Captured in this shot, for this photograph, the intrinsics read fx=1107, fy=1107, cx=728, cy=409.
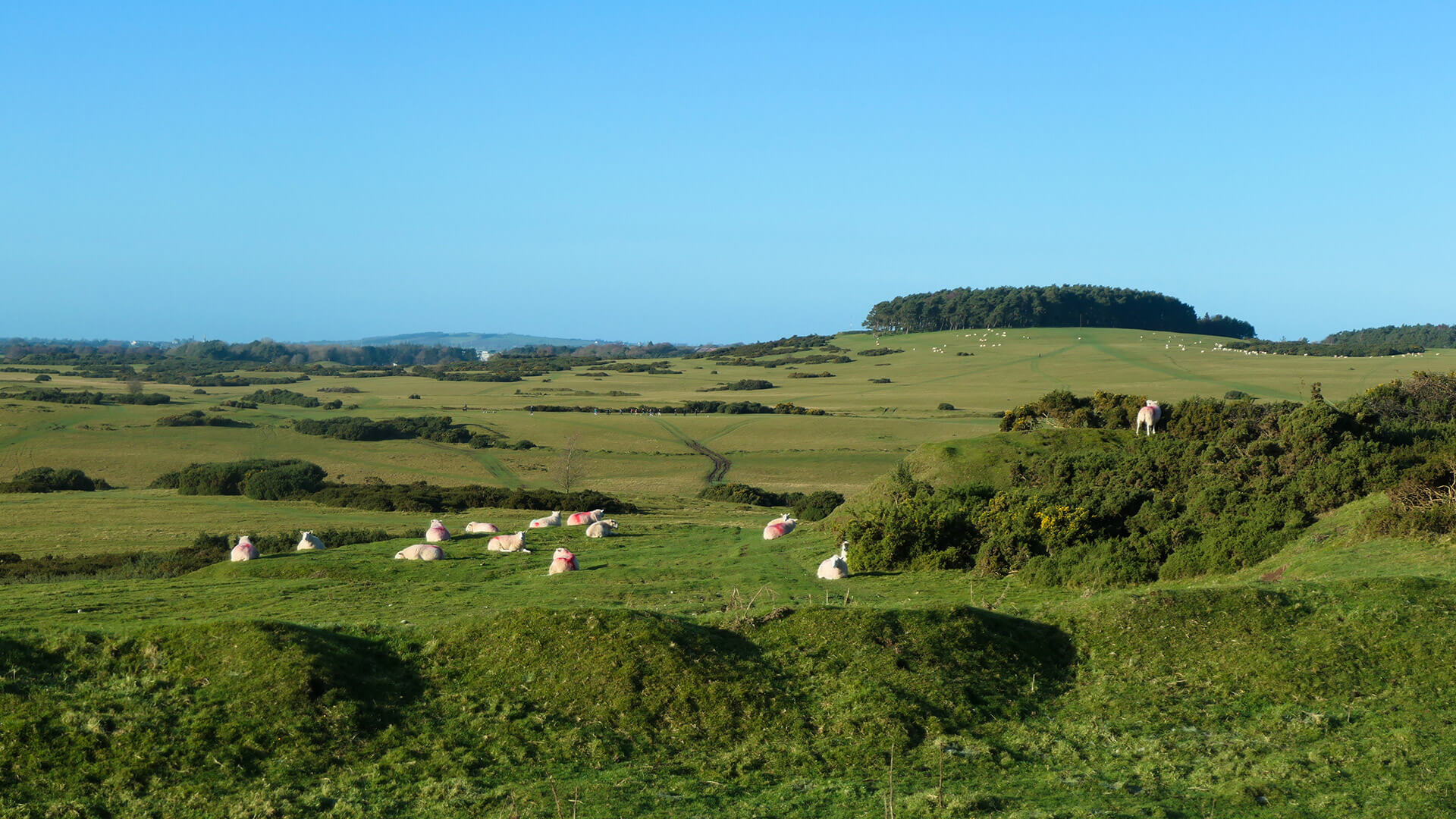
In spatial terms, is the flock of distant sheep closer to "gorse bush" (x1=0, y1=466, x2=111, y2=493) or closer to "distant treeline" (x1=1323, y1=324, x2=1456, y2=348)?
"gorse bush" (x1=0, y1=466, x2=111, y2=493)

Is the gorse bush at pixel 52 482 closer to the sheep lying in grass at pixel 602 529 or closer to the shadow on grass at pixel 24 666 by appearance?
the sheep lying in grass at pixel 602 529

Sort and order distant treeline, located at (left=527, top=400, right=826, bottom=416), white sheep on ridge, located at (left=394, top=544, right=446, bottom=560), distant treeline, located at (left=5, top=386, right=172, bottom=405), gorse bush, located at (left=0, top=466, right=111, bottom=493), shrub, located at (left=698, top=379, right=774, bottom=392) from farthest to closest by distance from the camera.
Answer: shrub, located at (left=698, top=379, right=774, bottom=392) < distant treeline, located at (left=5, top=386, right=172, bottom=405) < distant treeline, located at (left=527, top=400, right=826, bottom=416) < gorse bush, located at (left=0, top=466, right=111, bottom=493) < white sheep on ridge, located at (left=394, top=544, right=446, bottom=560)

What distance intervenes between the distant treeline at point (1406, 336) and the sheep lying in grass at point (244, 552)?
543 feet

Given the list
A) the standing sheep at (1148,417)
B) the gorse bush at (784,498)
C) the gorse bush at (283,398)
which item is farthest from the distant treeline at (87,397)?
the standing sheep at (1148,417)

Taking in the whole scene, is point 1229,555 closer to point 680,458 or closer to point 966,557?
point 966,557

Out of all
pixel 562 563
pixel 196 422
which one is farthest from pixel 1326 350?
pixel 562 563

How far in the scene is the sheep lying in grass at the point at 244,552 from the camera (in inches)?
1170

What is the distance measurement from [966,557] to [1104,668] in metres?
12.0

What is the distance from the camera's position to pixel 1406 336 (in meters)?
177

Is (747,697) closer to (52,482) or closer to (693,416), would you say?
(52,482)

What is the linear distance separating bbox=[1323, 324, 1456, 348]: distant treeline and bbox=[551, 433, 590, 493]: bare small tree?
133m

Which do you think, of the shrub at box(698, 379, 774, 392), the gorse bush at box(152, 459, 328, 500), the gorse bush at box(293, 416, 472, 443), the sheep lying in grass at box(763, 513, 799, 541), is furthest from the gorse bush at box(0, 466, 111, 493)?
the shrub at box(698, 379, 774, 392)

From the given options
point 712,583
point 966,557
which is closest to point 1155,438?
point 966,557

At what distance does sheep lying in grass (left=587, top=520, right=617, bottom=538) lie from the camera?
3369 centimetres
